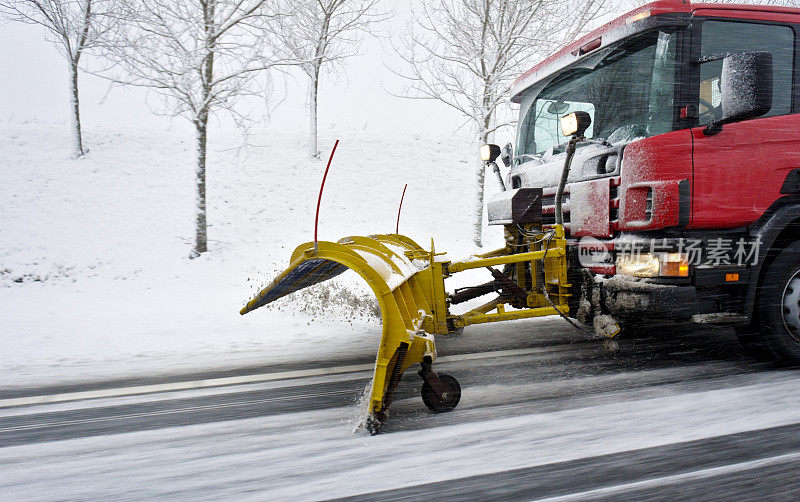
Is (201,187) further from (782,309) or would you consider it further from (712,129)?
(782,309)

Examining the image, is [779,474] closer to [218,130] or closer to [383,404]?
[383,404]

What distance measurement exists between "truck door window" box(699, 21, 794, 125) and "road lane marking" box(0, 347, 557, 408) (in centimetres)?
228

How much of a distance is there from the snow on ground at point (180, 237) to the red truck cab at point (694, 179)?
7.91 feet

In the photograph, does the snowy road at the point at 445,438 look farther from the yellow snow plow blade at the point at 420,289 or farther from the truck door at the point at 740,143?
the truck door at the point at 740,143

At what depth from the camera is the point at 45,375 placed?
411 centimetres

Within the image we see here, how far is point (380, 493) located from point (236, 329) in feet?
12.9

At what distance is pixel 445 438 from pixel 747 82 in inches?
105

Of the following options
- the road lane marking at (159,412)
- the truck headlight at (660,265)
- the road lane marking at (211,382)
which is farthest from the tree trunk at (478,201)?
the road lane marking at (159,412)

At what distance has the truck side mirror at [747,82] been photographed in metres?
3.03

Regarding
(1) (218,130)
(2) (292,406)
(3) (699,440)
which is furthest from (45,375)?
(1) (218,130)

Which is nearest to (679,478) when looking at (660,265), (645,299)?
(645,299)

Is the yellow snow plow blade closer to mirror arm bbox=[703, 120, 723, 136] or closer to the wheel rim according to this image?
mirror arm bbox=[703, 120, 723, 136]

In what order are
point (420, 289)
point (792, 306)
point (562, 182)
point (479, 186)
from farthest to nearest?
1. point (479, 186)
2. point (562, 182)
3. point (792, 306)
4. point (420, 289)

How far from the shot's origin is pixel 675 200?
334 cm
